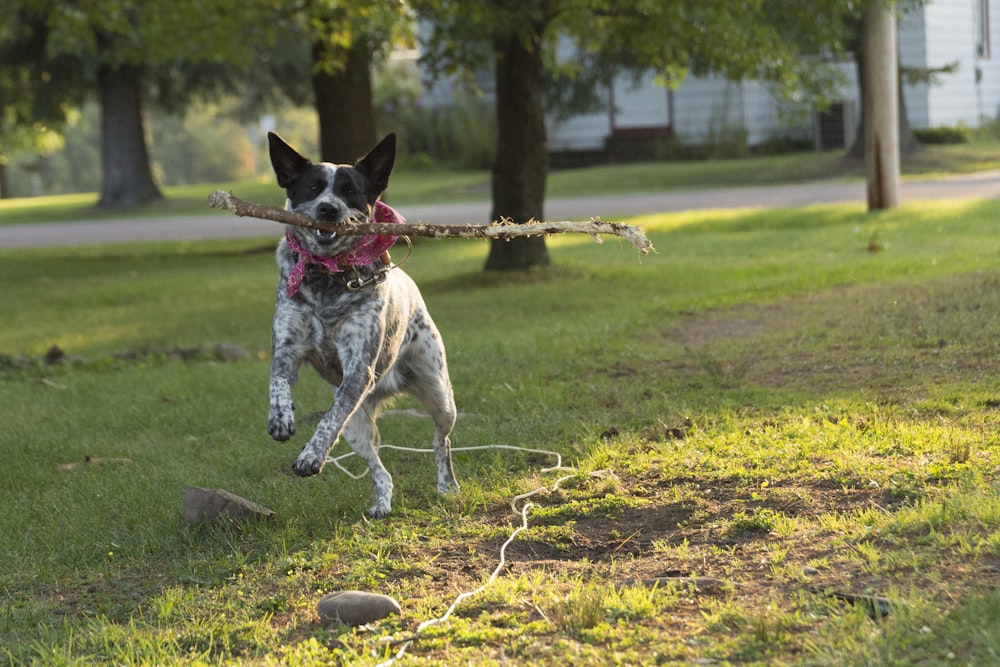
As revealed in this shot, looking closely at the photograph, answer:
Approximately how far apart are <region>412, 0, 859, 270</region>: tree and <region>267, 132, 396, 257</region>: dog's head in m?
8.35

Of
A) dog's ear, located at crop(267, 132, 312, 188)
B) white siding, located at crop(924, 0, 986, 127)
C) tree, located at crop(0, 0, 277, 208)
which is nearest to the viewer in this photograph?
dog's ear, located at crop(267, 132, 312, 188)

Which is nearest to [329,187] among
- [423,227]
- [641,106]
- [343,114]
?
[423,227]

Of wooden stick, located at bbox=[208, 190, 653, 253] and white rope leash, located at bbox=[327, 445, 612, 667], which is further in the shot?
wooden stick, located at bbox=[208, 190, 653, 253]

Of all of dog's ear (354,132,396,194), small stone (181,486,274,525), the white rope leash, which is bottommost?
the white rope leash

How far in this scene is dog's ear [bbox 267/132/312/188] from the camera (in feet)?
17.6

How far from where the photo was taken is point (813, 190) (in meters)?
26.1

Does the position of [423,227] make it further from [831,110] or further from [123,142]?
[831,110]

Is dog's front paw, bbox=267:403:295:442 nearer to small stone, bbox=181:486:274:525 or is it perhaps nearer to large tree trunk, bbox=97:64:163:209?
small stone, bbox=181:486:274:525

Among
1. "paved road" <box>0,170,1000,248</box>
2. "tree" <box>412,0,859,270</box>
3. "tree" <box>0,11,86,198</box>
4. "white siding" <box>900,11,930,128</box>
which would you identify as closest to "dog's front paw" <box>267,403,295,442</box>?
"tree" <box>412,0,859,270</box>

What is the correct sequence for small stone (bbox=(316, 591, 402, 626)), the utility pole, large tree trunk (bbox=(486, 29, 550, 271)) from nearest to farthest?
small stone (bbox=(316, 591, 402, 626)) < large tree trunk (bbox=(486, 29, 550, 271)) < the utility pole

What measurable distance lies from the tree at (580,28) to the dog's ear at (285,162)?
8.44m

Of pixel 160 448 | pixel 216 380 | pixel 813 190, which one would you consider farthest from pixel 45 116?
pixel 160 448

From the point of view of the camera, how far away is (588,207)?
25750 mm

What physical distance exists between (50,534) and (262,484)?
43.2 inches
